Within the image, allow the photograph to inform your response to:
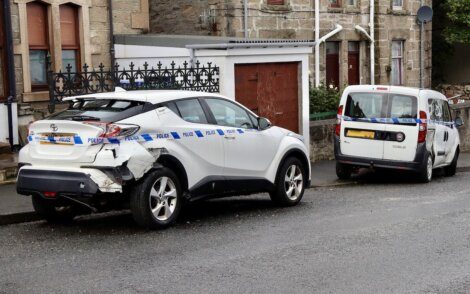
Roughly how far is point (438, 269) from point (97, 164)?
393 centimetres

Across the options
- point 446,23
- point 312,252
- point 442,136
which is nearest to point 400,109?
point 442,136

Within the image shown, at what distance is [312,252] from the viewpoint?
27.8 feet

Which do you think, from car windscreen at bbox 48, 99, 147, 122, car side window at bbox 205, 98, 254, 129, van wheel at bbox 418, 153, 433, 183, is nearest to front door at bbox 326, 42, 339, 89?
van wheel at bbox 418, 153, 433, 183

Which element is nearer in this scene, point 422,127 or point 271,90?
point 422,127

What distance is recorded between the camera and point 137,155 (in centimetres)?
936

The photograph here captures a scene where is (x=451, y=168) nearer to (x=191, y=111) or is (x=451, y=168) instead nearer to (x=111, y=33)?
(x=111, y=33)

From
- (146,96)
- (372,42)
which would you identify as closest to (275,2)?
(372,42)

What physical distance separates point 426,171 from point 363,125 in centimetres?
153

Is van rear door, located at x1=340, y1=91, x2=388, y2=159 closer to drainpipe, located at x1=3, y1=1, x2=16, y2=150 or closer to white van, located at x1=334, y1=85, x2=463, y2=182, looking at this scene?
white van, located at x1=334, y1=85, x2=463, y2=182

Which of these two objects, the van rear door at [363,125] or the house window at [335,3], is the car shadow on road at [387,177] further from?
the house window at [335,3]

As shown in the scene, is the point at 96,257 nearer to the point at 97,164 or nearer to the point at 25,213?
the point at 97,164

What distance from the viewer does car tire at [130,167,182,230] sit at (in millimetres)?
9375

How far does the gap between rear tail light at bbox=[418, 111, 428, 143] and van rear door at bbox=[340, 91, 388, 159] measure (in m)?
0.69

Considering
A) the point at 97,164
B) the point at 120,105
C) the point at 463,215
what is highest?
the point at 120,105
